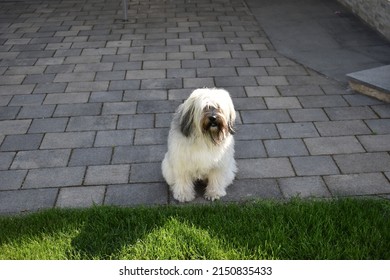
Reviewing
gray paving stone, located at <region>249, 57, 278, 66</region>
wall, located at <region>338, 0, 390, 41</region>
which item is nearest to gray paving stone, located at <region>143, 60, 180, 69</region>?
gray paving stone, located at <region>249, 57, 278, 66</region>

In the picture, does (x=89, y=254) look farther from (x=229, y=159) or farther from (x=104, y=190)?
(x=229, y=159)

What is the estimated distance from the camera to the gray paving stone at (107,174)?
4648 mm

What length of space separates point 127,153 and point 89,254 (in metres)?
1.74

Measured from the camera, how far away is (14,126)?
573 centimetres

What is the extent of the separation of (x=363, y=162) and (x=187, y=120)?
94.8 inches

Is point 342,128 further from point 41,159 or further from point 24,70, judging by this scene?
point 24,70

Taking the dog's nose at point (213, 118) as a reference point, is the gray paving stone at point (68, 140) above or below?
below

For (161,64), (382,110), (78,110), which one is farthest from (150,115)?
(382,110)

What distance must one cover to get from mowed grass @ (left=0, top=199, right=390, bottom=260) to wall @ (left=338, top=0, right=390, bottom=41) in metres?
5.65

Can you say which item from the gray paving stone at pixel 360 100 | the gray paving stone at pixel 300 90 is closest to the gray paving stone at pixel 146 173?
the gray paving stone at pixel 300 90

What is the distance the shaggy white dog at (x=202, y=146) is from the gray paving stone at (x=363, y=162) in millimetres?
1368

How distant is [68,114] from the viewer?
6016 mm

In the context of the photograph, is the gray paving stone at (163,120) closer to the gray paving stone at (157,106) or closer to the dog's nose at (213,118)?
the gray paving stone at (157,106)
